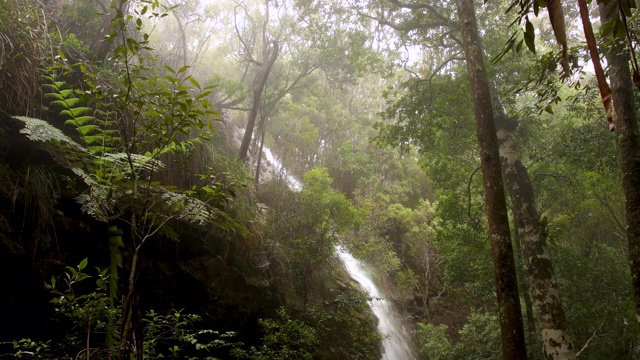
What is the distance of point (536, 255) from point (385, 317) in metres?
7.82

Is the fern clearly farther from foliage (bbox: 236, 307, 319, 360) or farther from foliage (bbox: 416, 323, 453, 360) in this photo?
foliage (bbox: 416, 323, 453, 360)

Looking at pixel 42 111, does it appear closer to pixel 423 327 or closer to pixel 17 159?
pixel 17 159

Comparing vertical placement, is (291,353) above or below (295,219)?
below

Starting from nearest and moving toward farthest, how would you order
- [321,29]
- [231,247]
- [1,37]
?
[1,37] → [231,247] → [321,29]

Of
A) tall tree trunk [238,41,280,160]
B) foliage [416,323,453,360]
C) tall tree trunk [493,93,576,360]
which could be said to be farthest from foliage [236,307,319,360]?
foliage [416,323,453,360]

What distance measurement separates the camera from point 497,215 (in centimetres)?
393

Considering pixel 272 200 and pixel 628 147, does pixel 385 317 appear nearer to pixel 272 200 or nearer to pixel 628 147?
pixel 272 200

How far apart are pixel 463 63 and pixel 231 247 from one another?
824 centimetres

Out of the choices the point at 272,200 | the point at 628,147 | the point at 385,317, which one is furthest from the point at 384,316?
the point at 628,147

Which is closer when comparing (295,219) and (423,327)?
(295,219)

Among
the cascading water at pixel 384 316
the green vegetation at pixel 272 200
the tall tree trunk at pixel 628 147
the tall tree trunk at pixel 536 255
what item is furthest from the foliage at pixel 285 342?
the cascading water at pixel 384 316

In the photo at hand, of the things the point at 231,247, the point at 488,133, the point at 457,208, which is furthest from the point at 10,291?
the point at 457,208

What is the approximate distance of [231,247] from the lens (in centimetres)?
674

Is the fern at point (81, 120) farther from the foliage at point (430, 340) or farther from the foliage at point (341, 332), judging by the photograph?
the foliage at point (430, 340)
